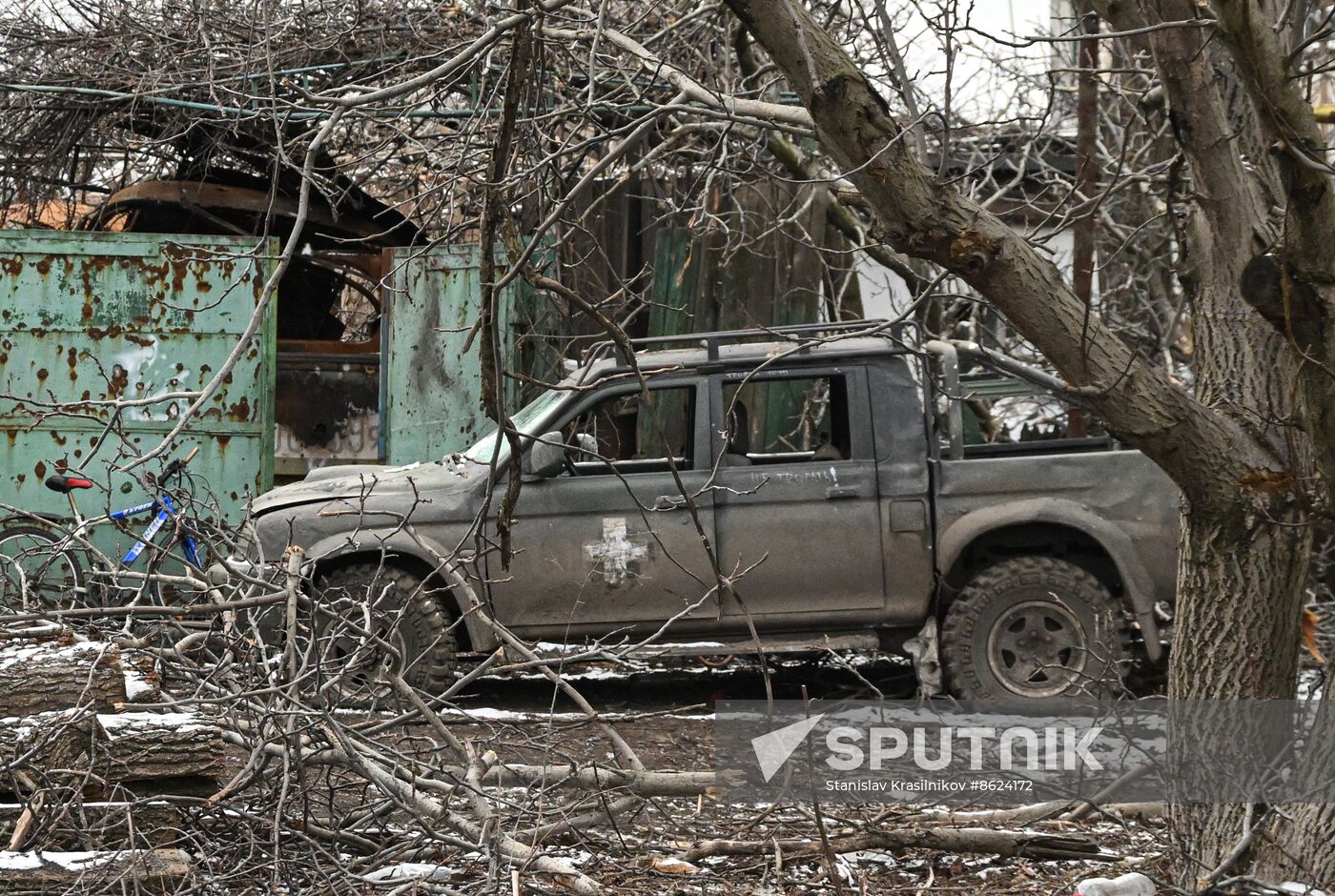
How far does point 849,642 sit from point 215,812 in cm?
365

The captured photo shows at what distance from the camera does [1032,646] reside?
6840 mm

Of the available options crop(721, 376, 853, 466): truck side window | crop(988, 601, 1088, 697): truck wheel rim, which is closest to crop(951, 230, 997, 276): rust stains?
crop(988, 601, 1088, 697): truck wheel rim

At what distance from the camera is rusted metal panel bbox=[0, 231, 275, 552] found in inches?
347

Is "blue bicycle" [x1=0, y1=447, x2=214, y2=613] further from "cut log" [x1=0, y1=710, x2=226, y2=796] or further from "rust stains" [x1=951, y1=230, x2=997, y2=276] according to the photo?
"rust stains" [x1=951, y1=230, x2=997, y2=276]

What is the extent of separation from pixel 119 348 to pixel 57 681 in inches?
197

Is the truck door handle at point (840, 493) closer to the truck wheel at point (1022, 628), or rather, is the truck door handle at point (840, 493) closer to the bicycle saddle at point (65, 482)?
the truck wheel at point (1022, 628)

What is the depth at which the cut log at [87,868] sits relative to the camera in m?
3.58

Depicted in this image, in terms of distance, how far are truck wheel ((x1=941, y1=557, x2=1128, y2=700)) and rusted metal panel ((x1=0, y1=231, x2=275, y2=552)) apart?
4.68 meters

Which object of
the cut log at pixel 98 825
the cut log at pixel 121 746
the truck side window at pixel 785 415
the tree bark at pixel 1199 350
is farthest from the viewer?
the truck side window at pixel 785 415

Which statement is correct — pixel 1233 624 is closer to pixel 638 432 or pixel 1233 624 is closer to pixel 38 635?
pixel 38 635

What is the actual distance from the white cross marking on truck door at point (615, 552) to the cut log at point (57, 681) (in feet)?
9.41

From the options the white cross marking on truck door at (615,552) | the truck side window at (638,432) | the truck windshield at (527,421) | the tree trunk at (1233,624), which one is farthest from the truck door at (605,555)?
A: the tree trunk at (1233,624)

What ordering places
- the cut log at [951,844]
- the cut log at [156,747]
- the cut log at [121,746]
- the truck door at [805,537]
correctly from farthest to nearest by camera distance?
the truck door at [805,537] → the cut log at [951,844] → the cut log at [156,747] → the cut log at [121,746]

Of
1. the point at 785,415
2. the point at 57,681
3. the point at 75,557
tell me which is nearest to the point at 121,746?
the point at 57,681
